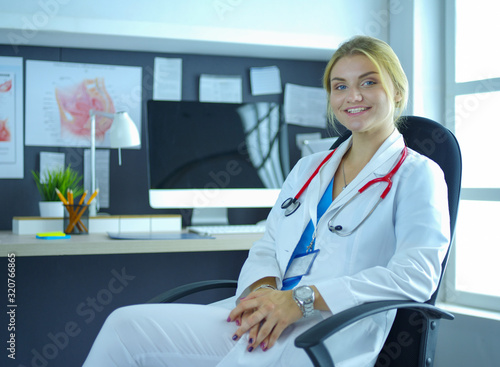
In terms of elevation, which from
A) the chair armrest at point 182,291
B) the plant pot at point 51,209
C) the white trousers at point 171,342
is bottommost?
the white trousers at point 171,342

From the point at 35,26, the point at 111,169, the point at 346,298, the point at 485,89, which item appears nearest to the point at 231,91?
the point at 111,169

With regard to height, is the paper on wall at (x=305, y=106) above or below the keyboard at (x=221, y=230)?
above

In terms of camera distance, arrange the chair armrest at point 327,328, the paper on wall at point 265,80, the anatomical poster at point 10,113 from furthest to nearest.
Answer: the paper on wall at point 265,80 < the anatomical poster at point 10,113 < the chair armrest at point 327,328

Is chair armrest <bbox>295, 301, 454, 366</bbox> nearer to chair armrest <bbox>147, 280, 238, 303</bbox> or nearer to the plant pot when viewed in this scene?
chair armrest <bbox>147, 280, 238, 303</bbox>

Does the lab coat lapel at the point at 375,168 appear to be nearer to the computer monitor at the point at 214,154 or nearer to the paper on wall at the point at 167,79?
the computer monitor at the point at 214,154

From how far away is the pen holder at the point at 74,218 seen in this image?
1.92 meters

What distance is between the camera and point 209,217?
2203mm

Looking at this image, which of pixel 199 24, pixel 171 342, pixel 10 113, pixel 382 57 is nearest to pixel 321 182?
pixel 382 57

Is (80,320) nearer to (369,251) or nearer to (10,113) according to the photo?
(10,113)

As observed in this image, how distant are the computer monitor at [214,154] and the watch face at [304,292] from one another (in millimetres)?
1001

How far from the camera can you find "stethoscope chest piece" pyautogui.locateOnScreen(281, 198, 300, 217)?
4.66 ft

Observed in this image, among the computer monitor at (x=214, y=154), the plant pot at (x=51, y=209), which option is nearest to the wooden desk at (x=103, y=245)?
the plant pot at (x=51, y=209)

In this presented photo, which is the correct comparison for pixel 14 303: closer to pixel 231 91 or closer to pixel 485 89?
pixel 231 91

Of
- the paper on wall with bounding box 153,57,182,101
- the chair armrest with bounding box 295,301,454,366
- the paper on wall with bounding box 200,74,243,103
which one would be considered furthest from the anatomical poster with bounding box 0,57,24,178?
the chair armrest with bounding box 295,301,454,366
